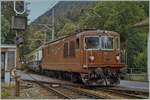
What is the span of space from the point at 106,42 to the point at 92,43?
62cm

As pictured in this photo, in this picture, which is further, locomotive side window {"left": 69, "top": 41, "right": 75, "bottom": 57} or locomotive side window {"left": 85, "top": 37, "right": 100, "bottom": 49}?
locomotive side window {"left": 69, "top": 41, "right": 75, "bottom": 57}

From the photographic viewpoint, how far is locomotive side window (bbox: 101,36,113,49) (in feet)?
59.5

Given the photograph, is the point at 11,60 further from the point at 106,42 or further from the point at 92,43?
the point at 106,42

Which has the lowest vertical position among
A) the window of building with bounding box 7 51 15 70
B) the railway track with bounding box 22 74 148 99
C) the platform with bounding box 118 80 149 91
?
the platform with bounding box 118 80 149 91

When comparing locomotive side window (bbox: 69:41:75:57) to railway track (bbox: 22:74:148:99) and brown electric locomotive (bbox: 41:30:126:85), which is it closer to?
brown electric locomotive (bbox: 41:30:126:85)

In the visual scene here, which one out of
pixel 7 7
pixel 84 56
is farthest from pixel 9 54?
pixel 7 7

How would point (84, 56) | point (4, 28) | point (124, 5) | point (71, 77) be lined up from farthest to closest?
point (124, 5), point (4, 28), point (71, 77), point (84, 56)

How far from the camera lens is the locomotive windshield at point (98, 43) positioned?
59.0 feet

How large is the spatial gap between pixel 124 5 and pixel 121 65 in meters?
15.0

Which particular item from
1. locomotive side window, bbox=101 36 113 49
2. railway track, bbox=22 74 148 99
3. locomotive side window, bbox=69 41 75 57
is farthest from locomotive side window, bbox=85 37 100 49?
railway track, bbox=22 74 148 99

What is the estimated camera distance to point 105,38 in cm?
1833

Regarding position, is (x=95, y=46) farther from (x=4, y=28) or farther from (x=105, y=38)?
(x=4, y=28)

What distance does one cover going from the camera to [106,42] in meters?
18.3

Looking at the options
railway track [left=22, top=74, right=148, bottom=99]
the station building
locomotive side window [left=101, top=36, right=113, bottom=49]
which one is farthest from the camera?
the station building
